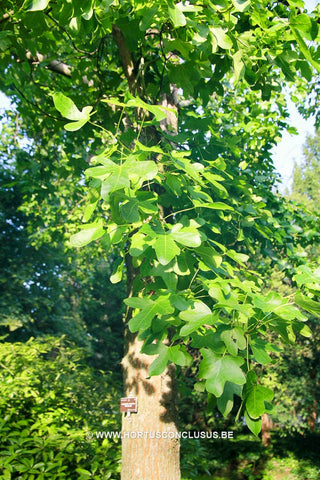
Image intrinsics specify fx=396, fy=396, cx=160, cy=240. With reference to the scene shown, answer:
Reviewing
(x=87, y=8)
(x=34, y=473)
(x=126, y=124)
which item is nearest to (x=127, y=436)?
(x=34, y=473)

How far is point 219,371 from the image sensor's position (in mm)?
1413

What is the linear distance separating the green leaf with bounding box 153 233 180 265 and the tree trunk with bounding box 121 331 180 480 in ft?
5.07

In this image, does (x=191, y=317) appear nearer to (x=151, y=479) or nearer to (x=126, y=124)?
(x=151, y=479)

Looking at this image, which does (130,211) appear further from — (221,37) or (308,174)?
(308,174)

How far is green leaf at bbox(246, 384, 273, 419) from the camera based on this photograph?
1489 millimetres

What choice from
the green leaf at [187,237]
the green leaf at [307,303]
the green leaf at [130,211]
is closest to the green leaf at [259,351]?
the green leaf at [307,303]

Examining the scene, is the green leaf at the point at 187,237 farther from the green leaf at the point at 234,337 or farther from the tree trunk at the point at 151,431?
the tree trunk at the point at 151,431

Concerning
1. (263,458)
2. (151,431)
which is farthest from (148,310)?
(263,458)

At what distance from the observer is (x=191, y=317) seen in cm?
146

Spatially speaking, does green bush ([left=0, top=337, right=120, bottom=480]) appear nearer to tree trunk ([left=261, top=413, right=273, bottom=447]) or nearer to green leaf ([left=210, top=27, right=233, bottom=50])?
green leaf ([left=210, top=27, right=233, bottom=50])

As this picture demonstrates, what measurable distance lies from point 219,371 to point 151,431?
5.11 feet

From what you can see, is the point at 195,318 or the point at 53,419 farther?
the point at 53,419

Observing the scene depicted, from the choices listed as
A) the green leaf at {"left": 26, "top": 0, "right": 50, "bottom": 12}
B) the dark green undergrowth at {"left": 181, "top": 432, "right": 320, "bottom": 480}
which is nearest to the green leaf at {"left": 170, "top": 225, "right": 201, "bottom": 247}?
the green leaf at {"left": 26, "top": 0, "right": 50, "bottom": 12}

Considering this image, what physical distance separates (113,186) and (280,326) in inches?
35.3
